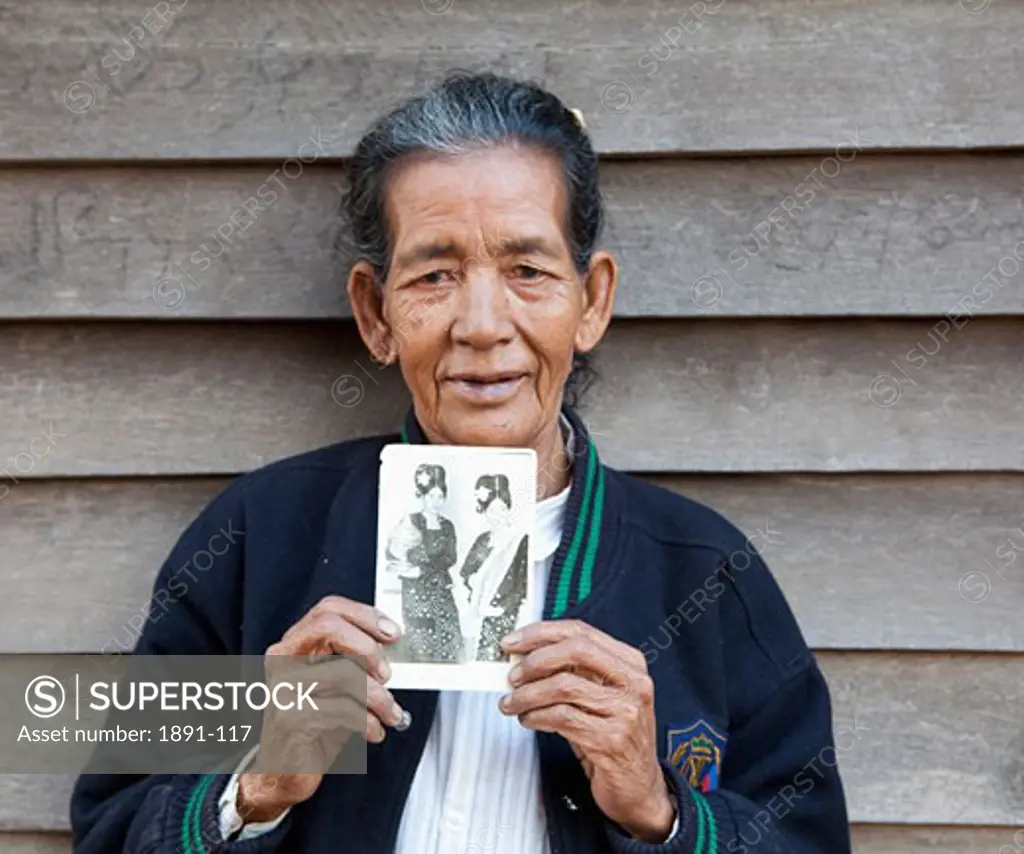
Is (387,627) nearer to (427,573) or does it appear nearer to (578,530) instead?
(427,573)

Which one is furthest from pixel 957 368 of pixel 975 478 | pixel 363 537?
pixel 363 537

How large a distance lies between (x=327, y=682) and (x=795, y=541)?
921 mm

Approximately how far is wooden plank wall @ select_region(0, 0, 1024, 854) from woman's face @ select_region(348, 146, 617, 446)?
32 centimetres

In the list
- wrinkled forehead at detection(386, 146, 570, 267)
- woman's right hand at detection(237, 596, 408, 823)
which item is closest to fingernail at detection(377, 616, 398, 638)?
woman's right hand at detection(237, 596, 408, 823)

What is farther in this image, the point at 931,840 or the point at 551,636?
the point at 931,840

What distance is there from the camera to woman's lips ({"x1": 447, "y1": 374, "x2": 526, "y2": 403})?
1817mm

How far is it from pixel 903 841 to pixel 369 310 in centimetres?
132

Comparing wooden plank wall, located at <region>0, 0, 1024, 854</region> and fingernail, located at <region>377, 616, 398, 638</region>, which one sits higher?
wooden plank wall, located at <region>0, 0, 1024, 854</region>

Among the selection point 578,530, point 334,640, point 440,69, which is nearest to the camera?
point 334,640

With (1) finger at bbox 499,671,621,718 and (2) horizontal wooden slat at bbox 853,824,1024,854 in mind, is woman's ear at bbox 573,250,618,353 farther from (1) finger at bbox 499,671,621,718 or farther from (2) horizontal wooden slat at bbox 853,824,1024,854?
(2) horizontal wooden slat at bbox 853,824,1024,854

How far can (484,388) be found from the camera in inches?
71.7

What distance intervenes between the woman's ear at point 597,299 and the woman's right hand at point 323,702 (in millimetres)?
601

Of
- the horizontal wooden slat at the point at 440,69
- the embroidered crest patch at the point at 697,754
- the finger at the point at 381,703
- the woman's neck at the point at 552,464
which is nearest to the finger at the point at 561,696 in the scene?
the finger at the point at 381,703

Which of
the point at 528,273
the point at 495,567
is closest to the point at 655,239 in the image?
the point at 528,273
